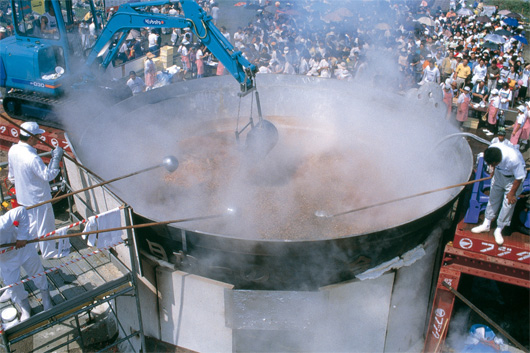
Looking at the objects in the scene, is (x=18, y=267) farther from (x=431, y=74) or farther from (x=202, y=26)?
(x=431, y=74)

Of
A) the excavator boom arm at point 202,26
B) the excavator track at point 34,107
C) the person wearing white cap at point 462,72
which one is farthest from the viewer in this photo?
the person wearing white cap at point 462,72

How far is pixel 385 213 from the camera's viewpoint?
21.0 feet

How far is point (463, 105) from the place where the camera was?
11.0 m

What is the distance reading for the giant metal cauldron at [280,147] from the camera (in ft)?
15.5

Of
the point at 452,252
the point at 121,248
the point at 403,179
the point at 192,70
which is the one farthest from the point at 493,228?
the point at 192,70

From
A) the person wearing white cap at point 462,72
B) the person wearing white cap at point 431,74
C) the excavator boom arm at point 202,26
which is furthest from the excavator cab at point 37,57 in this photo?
the person wearing white cap at point 462,72

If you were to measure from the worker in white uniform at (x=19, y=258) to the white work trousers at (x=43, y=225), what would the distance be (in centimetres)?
38

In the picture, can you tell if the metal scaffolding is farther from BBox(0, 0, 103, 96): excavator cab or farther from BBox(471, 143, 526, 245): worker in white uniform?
BBox(471, 143, 526, 245): worker in white uniform

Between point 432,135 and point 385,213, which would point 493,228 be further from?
point 432,135

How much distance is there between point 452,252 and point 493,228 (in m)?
0.64

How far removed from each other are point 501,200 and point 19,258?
17.6ft

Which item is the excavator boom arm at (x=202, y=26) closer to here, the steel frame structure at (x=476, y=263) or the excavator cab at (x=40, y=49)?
the excavator cab at (x=40, y=49)

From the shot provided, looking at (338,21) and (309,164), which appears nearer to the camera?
(309,164)

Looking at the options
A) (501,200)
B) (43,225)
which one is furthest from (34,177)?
(501,200)
